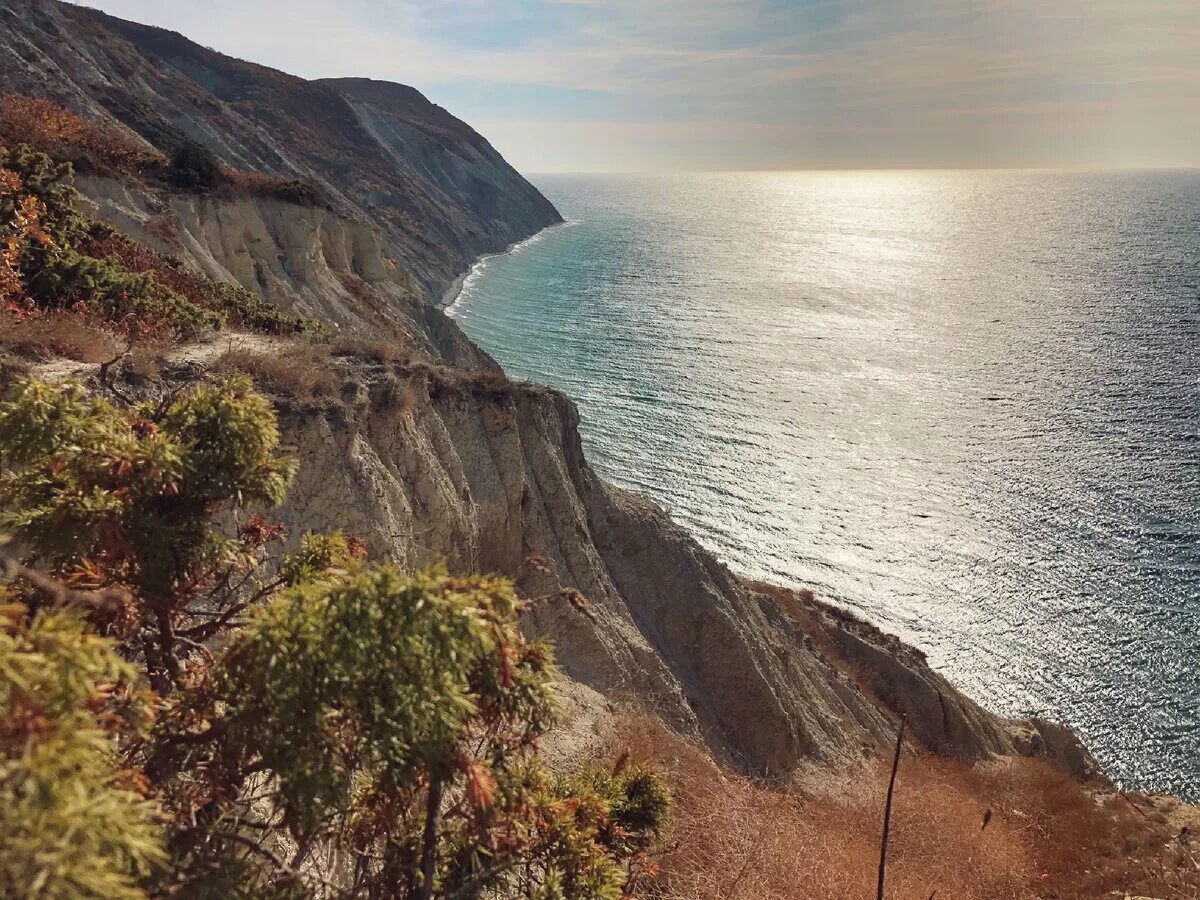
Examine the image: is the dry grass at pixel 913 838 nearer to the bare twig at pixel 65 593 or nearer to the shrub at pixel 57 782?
the bare twig at pixel 65 593

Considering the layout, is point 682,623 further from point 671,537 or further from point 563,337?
point 563,337

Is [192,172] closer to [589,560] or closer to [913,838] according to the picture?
[589,560]

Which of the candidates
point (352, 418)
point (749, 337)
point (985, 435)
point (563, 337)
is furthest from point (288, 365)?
point (749, 337)

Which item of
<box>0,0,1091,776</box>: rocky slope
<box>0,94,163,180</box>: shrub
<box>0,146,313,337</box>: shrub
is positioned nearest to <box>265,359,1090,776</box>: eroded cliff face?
<box>0,0,1091,776</box>: rocky slope

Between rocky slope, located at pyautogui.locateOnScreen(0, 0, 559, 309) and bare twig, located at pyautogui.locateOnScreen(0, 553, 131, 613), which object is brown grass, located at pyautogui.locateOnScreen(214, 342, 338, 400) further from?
rocky slope, located at pyautogui.locateOnScreen(0, 0, 559, 309)

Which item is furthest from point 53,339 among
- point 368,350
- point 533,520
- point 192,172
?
point 192,172

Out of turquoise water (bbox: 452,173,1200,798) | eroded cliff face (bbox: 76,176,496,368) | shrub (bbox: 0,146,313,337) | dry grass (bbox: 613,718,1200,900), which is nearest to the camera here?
dry grass (bbox: 613,718,1200,900)
